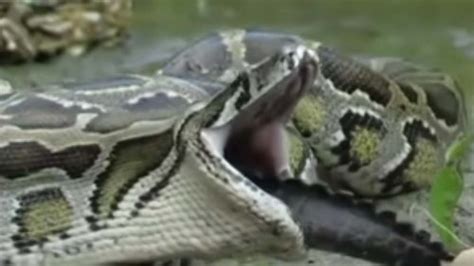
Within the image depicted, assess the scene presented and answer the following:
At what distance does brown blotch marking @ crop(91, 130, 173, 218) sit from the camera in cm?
485

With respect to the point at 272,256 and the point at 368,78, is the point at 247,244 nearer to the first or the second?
the point at 272,256

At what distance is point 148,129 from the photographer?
5.02 metres

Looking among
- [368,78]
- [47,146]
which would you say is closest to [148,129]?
[47,146]

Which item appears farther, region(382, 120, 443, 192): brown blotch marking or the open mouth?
region(382, 120, 443, 192): brown blotch marking

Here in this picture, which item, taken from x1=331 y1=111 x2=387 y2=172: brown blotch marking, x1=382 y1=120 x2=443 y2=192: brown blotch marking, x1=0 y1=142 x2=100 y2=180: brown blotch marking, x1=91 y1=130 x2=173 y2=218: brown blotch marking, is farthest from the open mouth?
x1=382 y1=120 x2=443 y2=192: brown blotch marking

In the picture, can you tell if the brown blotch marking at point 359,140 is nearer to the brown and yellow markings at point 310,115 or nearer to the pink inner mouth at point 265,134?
the brown and yellow markings at point 310,115

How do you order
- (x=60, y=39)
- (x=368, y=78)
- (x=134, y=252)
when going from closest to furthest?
(x=134, y=252), (x=368, y=78), (x=60, y=39)

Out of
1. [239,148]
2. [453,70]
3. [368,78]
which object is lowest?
[453,70]

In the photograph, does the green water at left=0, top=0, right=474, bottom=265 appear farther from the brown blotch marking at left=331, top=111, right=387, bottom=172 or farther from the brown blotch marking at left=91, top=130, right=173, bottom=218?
the brown blotch marking at left=91, top=130, right=173, bottom=218

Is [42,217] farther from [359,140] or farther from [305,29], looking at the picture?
[305,29]

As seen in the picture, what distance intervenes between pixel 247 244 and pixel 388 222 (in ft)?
1.39

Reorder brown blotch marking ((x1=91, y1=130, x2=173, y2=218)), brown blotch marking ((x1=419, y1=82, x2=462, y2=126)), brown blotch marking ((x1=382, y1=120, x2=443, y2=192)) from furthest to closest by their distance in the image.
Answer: brown blotch marking ((x1=419, y1=82, x2=462, y2=126)) → brown blotch marking ((x1=382, y1=120, x2=443, y2=192)) → brown blotch marking ((x1=91, y1=130, x2=173, y2=218))

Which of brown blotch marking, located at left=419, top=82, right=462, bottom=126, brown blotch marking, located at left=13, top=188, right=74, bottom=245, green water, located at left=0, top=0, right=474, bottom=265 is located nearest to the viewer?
brown blotch marking, located at left=13, top=188, right=74, bottom=245

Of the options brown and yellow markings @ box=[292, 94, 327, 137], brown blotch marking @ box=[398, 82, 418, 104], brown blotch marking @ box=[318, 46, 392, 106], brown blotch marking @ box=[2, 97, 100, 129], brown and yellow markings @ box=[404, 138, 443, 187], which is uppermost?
brown blotch marking @ box=[2, 97, 100, 129]
